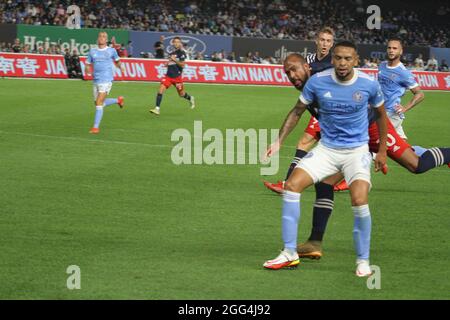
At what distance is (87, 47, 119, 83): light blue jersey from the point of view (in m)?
21.7

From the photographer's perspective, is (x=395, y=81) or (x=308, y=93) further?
(x=395, y=81)

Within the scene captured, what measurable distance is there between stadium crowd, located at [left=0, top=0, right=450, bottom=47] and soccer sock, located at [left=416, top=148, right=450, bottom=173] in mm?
41064

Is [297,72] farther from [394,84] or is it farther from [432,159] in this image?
[394,84]

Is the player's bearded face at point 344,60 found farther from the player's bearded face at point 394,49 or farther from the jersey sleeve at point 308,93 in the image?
the player's bearded face at point 394,49

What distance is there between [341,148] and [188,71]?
3407cm

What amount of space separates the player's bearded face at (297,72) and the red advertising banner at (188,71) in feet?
104

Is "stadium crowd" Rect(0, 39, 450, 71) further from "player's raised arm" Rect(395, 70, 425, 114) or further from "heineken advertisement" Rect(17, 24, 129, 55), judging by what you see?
"player's raised arm" Rect(395, 70, 425, 114)

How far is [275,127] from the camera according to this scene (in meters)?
24.8

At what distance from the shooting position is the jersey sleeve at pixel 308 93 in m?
8.76

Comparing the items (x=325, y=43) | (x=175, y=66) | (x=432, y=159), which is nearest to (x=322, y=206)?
(x=432, y=159)

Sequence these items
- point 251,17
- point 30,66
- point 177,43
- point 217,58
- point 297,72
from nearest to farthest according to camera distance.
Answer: point 297,72
point 177,43
point 30,66
point 217,58
point 251,17

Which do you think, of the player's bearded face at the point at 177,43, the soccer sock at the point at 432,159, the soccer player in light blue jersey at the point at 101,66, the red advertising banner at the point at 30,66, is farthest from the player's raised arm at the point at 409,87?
the red advertising banner at the point at 30,66

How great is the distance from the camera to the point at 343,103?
8.62 meters
